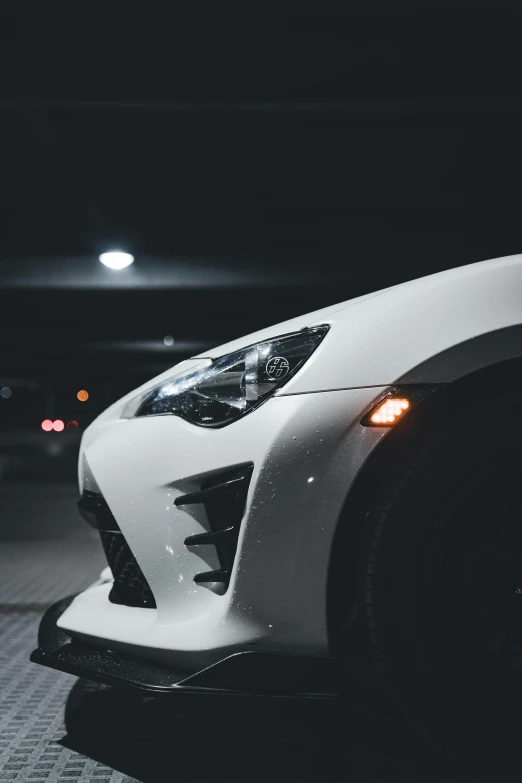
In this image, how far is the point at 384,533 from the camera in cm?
163

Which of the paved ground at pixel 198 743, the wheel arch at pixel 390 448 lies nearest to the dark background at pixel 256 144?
the wheel arch at pixel 390 448

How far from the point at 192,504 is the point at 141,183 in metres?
6.98

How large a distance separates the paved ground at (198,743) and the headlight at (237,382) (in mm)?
607

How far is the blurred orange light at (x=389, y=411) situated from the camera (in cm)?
164

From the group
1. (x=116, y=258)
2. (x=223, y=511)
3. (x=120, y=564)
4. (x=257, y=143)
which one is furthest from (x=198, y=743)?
(x=116, y=258)

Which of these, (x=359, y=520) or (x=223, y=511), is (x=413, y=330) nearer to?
(x=359, y=520)

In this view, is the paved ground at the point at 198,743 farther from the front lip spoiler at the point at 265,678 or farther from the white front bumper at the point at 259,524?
the white front bumper at the point at 259,524

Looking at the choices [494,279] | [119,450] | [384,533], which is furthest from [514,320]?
[119,450]

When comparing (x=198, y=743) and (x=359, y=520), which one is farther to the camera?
(x=198, y=743)

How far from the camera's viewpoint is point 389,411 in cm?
164

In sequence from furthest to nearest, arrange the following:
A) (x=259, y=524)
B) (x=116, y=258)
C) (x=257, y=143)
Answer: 1. (x=116, y=258)
2. (x=257, y=143)
3. (x=259, y=524)

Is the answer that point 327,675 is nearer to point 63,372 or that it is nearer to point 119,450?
point 119,450

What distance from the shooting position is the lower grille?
1867 millimetres

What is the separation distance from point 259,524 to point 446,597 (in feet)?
1.39
